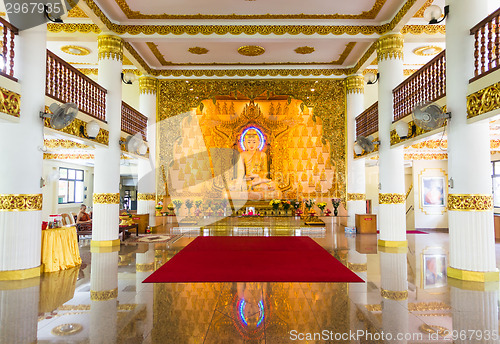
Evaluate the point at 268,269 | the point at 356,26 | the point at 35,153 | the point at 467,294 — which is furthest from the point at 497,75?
the point at 35,153

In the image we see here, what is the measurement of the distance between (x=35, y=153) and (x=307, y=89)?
34.5ft

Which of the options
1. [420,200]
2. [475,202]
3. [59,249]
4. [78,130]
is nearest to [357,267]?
[475,202]

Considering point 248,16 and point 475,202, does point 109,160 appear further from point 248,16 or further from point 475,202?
point 475,202

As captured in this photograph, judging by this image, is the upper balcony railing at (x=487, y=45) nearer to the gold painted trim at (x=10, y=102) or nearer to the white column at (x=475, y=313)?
the white column at (x=475, y=313)

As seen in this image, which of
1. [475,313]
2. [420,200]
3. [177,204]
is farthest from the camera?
[420,200]

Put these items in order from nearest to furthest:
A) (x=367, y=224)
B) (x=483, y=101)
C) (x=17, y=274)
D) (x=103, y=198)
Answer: (x=483, y=101)
(x=17, y=274)
(x=103, y=198)
(x=367, y=224)

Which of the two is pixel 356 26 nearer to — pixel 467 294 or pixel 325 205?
pixel 325 205

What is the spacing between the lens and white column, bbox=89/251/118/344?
365 centimetres

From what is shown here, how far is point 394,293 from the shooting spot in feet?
16.7

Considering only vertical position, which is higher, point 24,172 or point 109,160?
point 109,160

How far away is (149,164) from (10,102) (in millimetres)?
8019

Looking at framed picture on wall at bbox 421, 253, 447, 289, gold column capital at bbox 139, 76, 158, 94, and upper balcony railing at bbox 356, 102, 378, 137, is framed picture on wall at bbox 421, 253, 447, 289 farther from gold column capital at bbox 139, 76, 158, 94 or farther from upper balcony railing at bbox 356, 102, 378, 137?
gold column capital at bbox 139, 76, 158, 94

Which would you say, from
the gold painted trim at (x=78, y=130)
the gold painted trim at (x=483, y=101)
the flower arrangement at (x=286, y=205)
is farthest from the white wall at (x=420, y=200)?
the gold painted trim at (x=78, y=130)

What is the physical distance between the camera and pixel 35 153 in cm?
634
